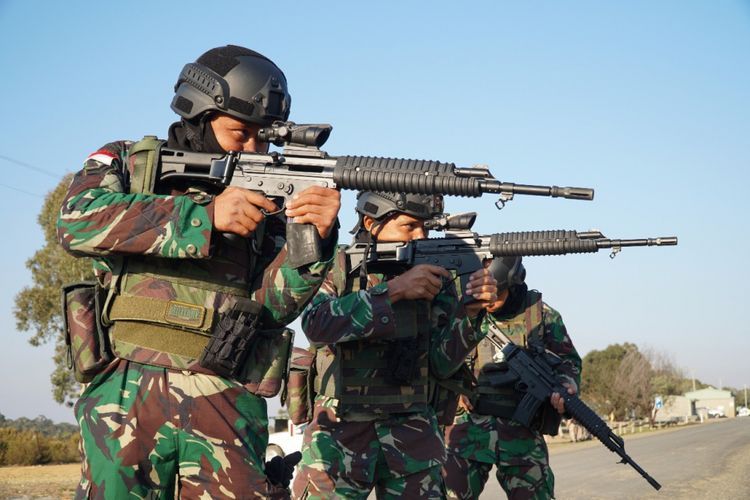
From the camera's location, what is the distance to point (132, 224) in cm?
375

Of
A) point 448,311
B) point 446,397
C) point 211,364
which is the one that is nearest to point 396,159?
point 211,364

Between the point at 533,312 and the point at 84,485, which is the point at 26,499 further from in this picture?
the point at 84,485

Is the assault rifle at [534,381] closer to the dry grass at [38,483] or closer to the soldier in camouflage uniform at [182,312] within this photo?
the soldier in camouflage uniform at [182,312]

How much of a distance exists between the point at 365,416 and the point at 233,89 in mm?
2731

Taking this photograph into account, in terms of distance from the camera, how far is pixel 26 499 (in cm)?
1113

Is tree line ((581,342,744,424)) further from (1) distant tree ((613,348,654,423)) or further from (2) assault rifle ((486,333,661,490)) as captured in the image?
(2) assault rifle ((486,333,661,490))

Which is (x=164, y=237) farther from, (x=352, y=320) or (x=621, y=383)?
(x=621, y=383)

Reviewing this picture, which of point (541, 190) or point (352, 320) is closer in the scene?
point (541, 190)

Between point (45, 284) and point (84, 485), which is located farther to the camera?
point (45, 284)

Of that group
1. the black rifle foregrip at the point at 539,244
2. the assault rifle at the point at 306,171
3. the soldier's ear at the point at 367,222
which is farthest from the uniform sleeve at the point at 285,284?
the black rifle foregrip at the point at 539,244

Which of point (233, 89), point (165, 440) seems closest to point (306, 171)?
point (233, 89)

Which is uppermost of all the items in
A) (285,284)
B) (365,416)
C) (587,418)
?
(285,284)

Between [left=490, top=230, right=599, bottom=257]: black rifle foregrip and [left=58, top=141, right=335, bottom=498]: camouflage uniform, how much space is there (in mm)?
3825

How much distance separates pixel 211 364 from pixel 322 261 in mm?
625
